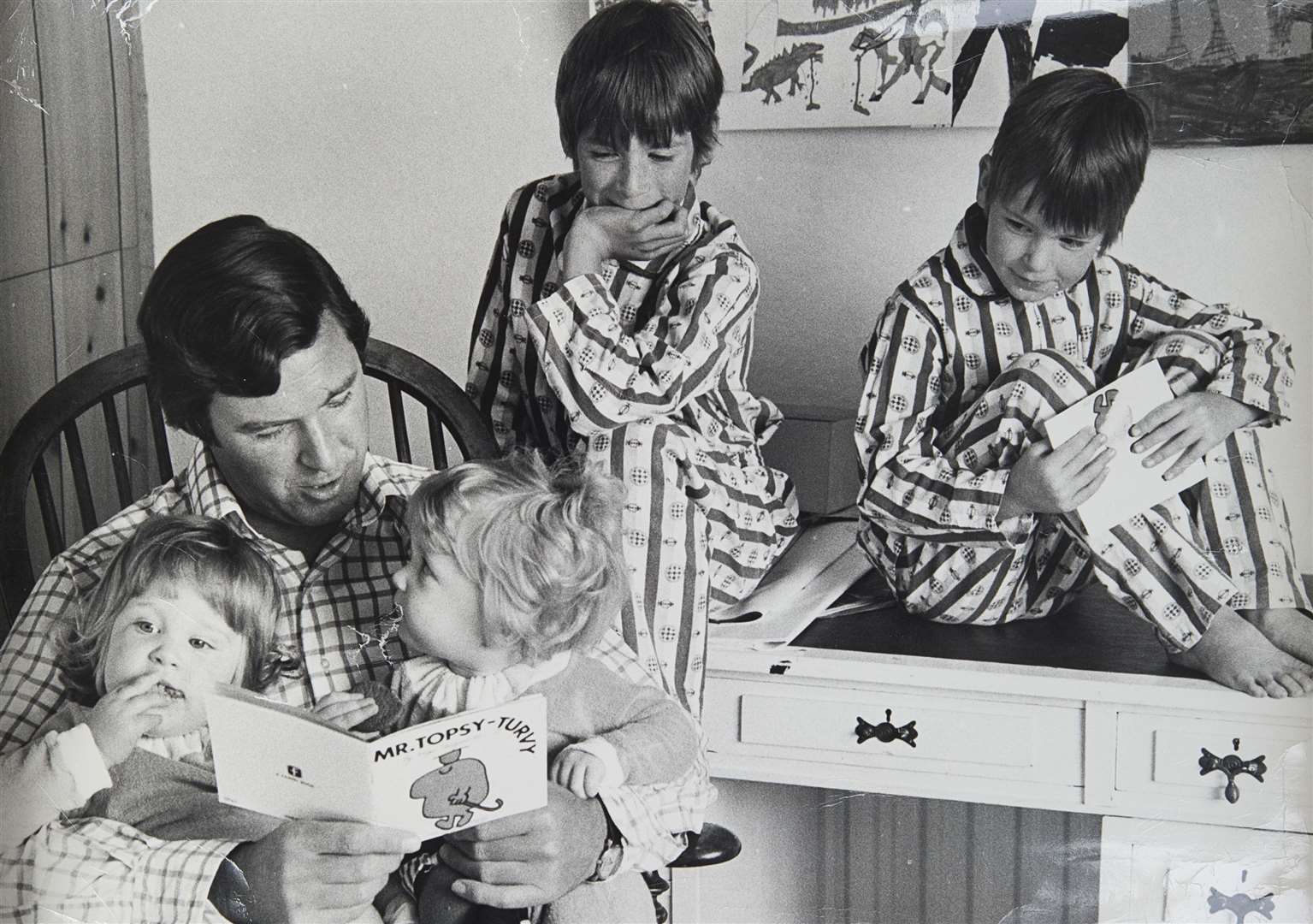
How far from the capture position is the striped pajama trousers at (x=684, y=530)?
3.76 feet

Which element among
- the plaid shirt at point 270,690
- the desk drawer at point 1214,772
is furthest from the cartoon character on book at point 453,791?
the desk drawer at point 1214,772

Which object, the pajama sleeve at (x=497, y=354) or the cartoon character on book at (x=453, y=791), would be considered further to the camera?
the pajama sleeve at (x=497, y=354)

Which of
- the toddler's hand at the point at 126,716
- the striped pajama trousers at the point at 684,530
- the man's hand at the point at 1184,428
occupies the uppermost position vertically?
the man's hand at the point at 1184,428

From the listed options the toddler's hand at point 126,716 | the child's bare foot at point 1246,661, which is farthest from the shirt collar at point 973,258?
the toddler's hand at point 126,716

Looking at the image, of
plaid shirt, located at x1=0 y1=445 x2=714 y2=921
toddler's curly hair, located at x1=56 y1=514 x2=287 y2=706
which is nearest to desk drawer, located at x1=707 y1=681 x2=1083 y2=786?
plaid shirt, located at x1=0 y1=445 x2=714 y2=921

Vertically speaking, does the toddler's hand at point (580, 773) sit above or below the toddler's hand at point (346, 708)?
below

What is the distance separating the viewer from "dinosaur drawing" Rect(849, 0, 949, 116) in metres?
1.10

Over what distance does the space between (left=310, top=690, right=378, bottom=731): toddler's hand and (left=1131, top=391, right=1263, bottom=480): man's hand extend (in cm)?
69

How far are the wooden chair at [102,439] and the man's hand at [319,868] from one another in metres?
0.31

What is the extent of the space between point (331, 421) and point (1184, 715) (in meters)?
0.78

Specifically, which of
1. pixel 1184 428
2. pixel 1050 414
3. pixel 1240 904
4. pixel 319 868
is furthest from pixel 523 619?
pixel 1240 904

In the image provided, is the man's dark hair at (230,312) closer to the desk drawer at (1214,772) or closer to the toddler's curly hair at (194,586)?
the toddler's curly hair at (194,586)

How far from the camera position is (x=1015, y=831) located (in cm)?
123

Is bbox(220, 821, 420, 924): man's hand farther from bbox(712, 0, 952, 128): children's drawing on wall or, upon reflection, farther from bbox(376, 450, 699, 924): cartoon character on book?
bbox(712, 0, 952, 128): children's drawing on wall
